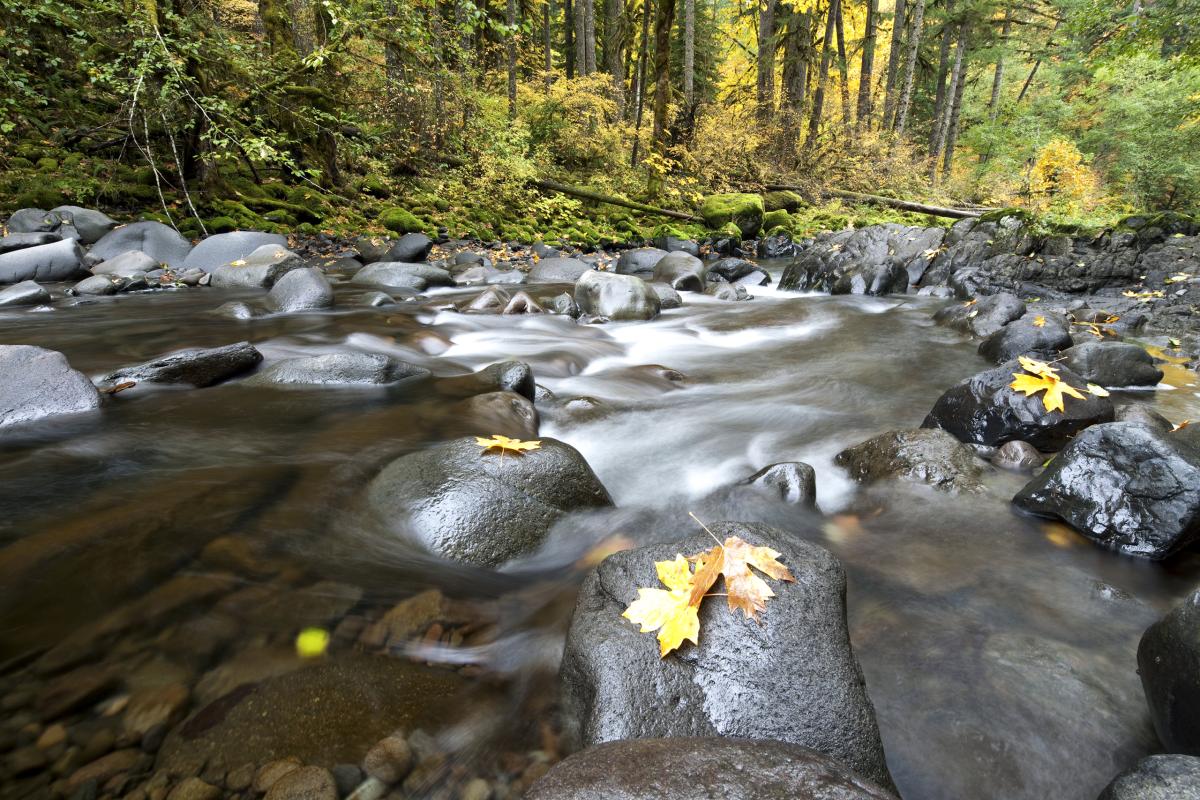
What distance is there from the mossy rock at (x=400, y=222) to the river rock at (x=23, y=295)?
6.82 meters

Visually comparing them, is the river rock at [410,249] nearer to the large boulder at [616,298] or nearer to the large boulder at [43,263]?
the large boulder at [616,298]

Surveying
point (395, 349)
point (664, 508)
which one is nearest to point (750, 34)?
point (395, 349)

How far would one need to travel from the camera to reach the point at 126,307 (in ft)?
25.9

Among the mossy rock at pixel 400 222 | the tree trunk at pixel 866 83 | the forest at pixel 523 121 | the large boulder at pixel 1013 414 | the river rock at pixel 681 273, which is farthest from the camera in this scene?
the tree trunk at pixel 866 83

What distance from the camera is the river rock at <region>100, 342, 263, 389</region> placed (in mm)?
4715

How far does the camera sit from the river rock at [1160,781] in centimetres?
149

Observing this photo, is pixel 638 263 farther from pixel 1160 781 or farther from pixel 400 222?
pixel 1160 781

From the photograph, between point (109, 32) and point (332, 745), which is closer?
point (332, 745)

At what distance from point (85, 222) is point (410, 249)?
5385 mm

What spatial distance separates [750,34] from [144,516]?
39175 mm

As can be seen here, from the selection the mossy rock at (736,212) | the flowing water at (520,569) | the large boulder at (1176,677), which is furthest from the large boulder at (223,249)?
the mossy rock at (736,212)

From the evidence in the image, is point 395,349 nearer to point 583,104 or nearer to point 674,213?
point 674,213

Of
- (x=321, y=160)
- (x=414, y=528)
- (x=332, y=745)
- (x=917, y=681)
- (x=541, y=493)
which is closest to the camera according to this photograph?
(x=332, y=745)

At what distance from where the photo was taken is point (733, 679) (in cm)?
190
